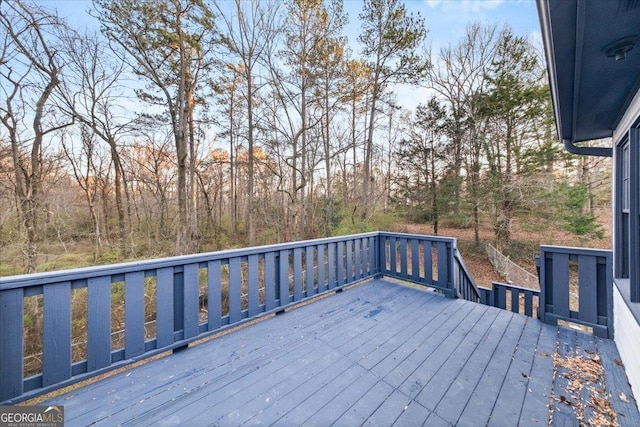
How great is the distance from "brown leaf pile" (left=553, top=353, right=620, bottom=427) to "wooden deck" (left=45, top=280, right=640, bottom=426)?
16 mm

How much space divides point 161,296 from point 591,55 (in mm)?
3199

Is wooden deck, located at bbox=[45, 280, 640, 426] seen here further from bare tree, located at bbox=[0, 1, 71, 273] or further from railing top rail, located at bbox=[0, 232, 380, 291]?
bare tree, located at bbox=[0, 1, 71, 273]

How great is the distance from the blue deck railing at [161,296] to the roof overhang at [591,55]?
1.80 m

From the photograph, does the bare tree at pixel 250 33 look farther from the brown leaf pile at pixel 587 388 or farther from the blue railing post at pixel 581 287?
the brown leaf pile at pixel 587 388

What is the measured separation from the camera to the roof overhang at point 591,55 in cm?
103

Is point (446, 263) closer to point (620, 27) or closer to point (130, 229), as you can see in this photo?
point (620, 27)

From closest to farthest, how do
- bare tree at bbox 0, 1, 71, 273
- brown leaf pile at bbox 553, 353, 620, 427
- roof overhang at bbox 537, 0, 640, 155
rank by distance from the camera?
1. roof overhang at bbox 537, 0, 640, 155
2. brown leaf pile at bbox 553, 353, 620, 427
3. bare tree at bbox 0, 1, 71, 273

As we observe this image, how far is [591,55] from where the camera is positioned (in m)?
1.36

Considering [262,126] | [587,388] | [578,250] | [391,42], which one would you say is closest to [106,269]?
[587,388]

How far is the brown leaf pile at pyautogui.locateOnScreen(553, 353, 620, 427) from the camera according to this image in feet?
4.73

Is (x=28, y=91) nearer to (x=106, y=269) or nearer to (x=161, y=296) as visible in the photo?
(x=106, y=269)

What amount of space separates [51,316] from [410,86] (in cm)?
1042

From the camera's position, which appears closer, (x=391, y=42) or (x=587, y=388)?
(x=587, y=388)

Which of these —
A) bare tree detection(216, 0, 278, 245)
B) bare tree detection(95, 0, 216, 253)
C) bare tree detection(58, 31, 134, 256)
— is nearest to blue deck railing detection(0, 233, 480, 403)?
bare tree detection(95, 0, 216, 253)
